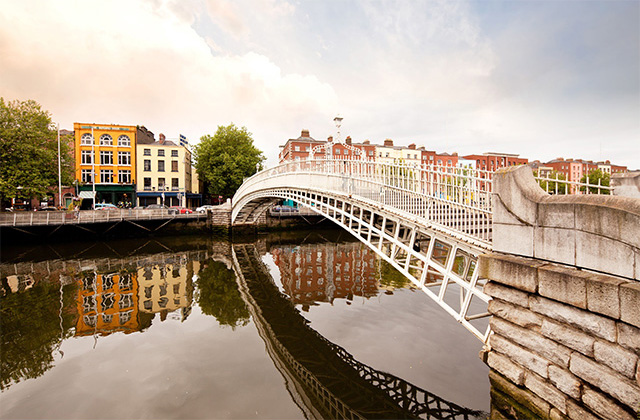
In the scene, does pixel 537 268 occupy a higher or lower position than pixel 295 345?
higher

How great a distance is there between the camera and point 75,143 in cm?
3697

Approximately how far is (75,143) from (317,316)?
135 feet

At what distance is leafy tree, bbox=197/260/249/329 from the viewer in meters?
9.90

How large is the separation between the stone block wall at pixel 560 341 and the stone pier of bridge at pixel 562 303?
11 millimetres

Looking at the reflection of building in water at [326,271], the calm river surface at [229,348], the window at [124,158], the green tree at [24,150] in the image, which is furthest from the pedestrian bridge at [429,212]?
the window at [124,158]

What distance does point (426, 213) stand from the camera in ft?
21.7

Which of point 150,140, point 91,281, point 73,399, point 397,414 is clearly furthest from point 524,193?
point 150,140

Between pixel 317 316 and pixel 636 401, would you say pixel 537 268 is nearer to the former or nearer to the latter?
pixel 636 401

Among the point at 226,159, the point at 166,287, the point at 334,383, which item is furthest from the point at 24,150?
the point at 334,383

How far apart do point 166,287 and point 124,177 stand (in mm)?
32184

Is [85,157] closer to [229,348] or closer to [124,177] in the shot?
[124,177]

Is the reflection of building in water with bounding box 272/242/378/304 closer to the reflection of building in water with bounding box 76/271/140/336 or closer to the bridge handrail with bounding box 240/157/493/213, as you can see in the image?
the bridge handrail with bounding box 240/157/493/213

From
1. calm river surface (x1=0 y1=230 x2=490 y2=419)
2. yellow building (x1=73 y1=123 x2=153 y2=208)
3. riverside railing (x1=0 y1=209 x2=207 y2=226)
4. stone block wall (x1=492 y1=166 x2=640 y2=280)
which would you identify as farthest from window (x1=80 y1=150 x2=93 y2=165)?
stone block wall (x1=492 y1=166 x2=640 y2=280)

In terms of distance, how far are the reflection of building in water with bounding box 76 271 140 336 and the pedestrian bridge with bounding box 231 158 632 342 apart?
742 cm
